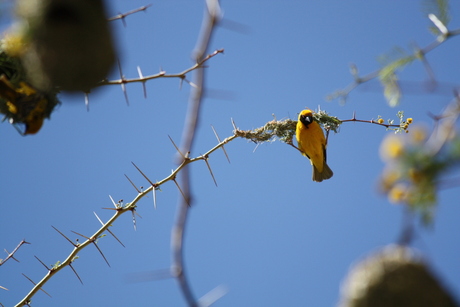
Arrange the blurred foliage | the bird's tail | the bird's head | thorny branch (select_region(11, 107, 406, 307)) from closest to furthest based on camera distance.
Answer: thorny branch (select_region(11, 107, 406, 307))
the blurred foliage
the bird's head
the bird's tail

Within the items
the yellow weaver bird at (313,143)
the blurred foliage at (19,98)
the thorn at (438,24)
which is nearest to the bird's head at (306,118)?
the yellow weaver bird at (313,143)

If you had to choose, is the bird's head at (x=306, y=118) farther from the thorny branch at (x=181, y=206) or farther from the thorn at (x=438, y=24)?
the thorn at (x=438, y=24)

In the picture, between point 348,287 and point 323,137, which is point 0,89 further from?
point 323,137

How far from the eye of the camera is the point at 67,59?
1.67m

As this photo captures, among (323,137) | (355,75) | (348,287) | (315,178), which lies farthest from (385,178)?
(315,178)

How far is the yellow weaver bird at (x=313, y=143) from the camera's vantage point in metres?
4.69

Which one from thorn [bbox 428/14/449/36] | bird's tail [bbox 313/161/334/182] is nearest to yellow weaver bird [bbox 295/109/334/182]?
bird's tail [bbox 313/161/334/182]

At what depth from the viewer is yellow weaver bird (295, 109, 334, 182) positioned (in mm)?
4691

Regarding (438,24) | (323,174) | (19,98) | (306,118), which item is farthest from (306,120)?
(438,24)

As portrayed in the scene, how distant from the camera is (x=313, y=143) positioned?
501 centimetres

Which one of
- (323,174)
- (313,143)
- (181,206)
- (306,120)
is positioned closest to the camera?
(181,206)

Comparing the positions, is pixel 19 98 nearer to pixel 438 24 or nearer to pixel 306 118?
pixel 438 24

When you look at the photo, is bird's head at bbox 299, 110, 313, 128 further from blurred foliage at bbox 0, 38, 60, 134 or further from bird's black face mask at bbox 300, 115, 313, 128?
blurred foliage at bbox 0, 38, 60, 134

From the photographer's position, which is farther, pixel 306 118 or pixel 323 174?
pixel 323 174
